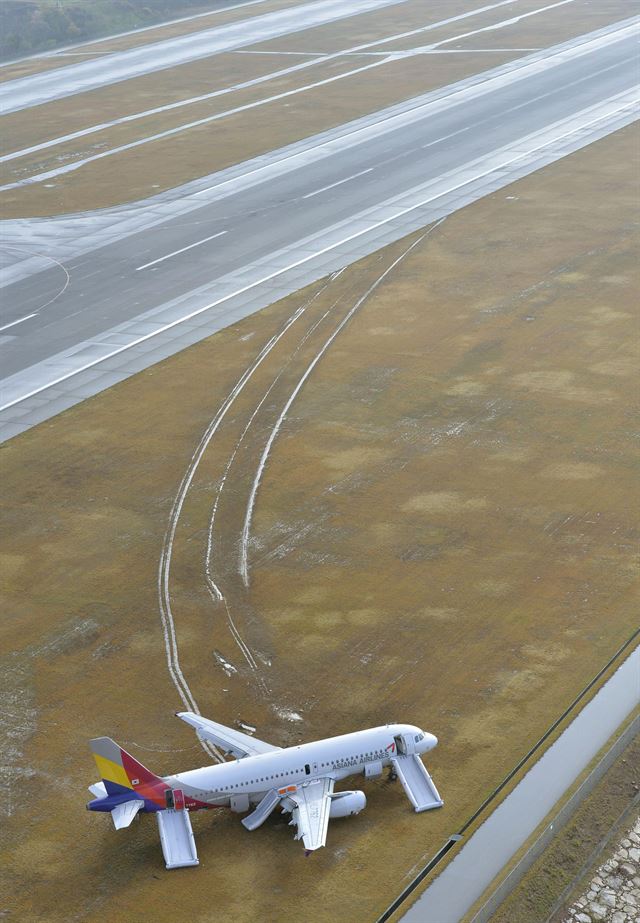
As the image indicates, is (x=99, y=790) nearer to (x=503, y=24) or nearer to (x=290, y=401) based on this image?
(x=290, y=401)

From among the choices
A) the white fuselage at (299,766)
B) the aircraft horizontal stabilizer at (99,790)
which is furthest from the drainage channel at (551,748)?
the aircraft horizontal stabilizer at (99,790)

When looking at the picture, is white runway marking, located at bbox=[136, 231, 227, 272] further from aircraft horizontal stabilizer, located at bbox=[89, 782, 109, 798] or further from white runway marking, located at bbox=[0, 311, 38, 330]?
aircraft horizontal stabilizer, located at bbox=[89, 782, 109, 798]

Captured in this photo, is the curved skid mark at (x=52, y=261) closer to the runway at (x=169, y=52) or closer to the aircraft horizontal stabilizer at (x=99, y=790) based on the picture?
the aircraft horizontal stabilizer at (x=99, y=790)

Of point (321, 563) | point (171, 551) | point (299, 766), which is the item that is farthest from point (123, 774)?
point (171, 551)

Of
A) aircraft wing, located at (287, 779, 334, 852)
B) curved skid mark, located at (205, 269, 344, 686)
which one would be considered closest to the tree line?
curved skid mark, located at (205, 269, 344, 686)

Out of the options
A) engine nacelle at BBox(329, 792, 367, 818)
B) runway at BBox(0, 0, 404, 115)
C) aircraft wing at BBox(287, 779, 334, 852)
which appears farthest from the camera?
runway at BBox(0, 0, 404, 115)

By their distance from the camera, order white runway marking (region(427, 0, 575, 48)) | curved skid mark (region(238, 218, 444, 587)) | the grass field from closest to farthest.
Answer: the grass field
curved skid mark (region(238, 218, 444, 587))
white runway marking (region(427, 0, 575, 48))

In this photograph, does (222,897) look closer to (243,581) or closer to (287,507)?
(243,581)
